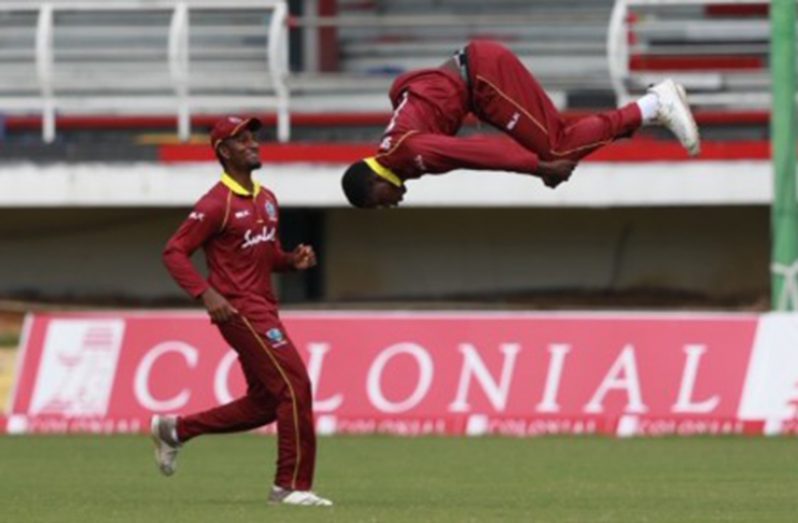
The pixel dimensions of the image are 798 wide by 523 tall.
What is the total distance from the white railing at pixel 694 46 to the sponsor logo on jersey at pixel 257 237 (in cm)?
926

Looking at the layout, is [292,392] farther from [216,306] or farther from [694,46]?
[694,46]

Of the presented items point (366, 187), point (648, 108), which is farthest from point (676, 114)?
point (366, 187)

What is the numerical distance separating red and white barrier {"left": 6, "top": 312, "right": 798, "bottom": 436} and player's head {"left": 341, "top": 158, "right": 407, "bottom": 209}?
697cm

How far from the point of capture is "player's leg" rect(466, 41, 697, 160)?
14000 mm

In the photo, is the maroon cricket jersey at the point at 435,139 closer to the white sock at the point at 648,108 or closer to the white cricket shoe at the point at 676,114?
the white sock at the point at 648,108

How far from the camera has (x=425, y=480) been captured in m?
16.3

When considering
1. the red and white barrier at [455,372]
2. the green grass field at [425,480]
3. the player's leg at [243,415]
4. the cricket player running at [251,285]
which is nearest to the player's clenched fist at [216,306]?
the cricket player running at [251,285]

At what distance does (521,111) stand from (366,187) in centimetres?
96

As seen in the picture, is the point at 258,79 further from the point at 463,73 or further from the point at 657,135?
the point at 463,73

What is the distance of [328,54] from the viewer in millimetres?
26734

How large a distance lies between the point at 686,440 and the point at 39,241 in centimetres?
947

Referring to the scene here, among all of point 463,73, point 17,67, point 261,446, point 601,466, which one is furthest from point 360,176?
point 17,67

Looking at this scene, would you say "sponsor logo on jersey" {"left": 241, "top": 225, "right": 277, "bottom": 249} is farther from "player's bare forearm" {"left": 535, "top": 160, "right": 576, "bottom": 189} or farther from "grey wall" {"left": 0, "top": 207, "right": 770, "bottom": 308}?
"grey wall" {"left": 0, "top": 207, "right": 770, "bottom": 308}

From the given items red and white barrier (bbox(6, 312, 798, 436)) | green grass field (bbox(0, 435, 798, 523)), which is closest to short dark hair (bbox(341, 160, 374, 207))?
green grass field (bbox(0, 435, 798, 523))
